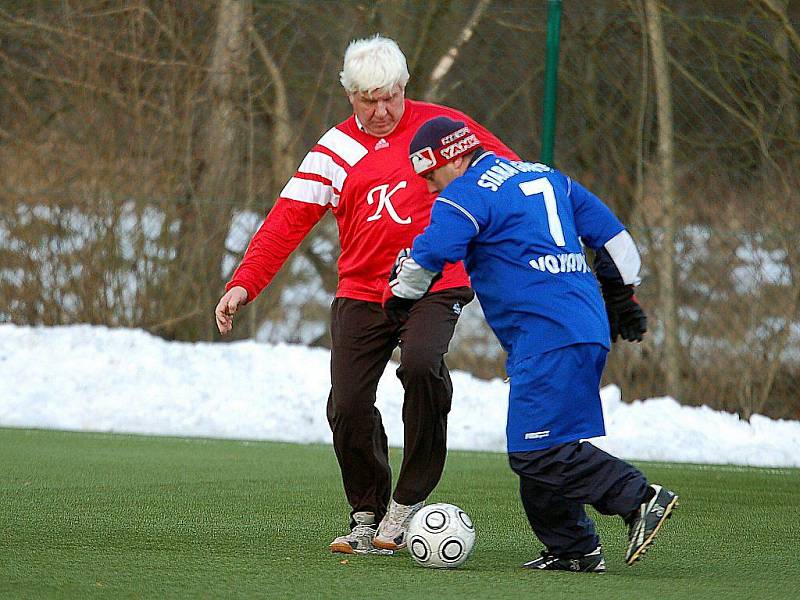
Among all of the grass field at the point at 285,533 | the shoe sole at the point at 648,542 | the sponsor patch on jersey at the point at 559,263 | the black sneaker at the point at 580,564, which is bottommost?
the grass field at the point at 285,533

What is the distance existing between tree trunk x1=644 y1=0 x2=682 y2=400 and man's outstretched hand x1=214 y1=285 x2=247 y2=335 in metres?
5.89

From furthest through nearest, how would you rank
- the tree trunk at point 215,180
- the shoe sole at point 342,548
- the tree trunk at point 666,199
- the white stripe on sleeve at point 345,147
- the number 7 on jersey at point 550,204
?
1. the tree trunk at point 215,180
2. the tree trunk at point 666,199
3. the white stripe on sleeve at point 345,147
4. the shoe sole at point 342,548
5. the number 7 on jersey at point 550,204

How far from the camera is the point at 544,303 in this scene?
178 inches

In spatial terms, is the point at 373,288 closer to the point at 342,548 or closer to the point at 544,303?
the point at 544,303

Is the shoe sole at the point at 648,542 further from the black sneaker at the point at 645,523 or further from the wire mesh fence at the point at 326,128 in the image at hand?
the wire mesh fence at the point at 326,128

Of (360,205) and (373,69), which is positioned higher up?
(373,69)

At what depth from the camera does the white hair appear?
5.01m

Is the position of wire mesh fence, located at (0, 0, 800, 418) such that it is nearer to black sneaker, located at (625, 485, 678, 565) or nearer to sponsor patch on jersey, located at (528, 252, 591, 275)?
sponsor patch on jersey, located at (528, 252, 591, 275)

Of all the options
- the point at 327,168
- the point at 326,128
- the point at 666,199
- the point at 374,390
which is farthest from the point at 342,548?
the point at 326,128

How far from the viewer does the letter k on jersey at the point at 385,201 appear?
5.11m

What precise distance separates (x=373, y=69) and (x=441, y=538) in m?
1.69

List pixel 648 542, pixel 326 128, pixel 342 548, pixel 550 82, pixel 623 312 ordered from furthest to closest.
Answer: pixel 326 128, pixel 550 82, pixel 342 548, pixel 623 312, pixel 648 542

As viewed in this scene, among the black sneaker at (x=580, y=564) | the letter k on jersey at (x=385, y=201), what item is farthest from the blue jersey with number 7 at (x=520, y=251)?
the black sneaker at (x=580, y=564)

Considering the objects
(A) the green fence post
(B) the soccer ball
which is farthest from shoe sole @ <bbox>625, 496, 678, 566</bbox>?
(A) the green fence post
